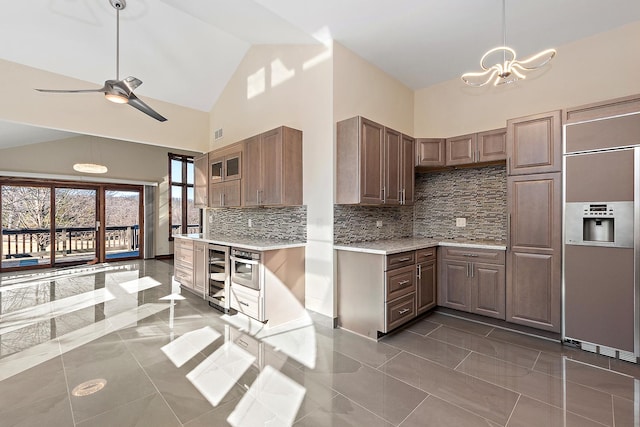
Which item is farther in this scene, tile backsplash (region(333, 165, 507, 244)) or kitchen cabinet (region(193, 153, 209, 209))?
kitchen cabinet (region(193, 153, 209, 209))

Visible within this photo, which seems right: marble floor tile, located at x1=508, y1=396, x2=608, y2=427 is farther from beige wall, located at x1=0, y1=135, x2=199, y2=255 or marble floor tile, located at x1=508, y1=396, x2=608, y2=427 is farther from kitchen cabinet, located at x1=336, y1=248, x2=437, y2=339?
beige wall, located at x1=0, y1=135, x2=199, y2=255

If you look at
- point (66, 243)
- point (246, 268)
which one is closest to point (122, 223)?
point (66, 243)

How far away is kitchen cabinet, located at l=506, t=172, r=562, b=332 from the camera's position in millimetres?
2959

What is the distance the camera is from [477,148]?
3.76 m

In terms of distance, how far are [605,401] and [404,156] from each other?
9.44 ft

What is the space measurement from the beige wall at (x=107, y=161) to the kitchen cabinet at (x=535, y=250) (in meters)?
8.65

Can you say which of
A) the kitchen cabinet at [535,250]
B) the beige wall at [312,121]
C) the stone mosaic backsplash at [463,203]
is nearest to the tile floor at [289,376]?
the kitchen cabinet at [535,250]

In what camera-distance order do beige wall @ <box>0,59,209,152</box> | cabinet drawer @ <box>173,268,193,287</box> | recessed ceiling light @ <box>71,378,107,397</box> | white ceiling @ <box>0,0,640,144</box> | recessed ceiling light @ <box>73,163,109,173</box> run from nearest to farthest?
1. recessed ceiling light @ <box>71,378,107,397</box>
2. white ceiling @ <box>0,0,640,144</box>
3. beige wall @ <box>0,59,209,152</box>
4. cabinet drawer @ <box>173,268,193,287</box>
5. recessed ceiling light @ <box>73,163,109,173</box>

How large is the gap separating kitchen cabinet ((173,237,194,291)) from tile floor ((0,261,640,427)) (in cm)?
87

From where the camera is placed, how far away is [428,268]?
3604 mm

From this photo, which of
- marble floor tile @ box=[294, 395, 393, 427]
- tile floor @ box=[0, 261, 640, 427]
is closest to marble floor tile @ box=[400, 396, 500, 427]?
tile floor @ box=[0, 261, 640, 427]

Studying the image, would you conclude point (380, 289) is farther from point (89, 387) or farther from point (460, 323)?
point (89, 387)

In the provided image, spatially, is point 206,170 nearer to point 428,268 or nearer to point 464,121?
point 428,268

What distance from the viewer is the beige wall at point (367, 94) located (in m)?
3.48
